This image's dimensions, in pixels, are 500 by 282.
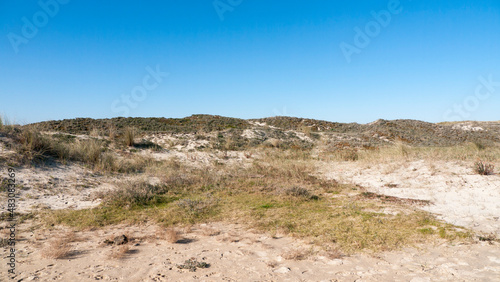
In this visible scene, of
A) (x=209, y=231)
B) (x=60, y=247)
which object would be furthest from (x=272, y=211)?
(x=60, y=247)

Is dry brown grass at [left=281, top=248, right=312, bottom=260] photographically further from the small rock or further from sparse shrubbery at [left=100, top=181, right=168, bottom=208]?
sparse shrubbery at [left=100, top=181, right=168, bottom=208]

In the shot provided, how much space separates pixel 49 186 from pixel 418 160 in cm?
1325

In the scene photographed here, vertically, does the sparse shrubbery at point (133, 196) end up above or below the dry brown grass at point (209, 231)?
above

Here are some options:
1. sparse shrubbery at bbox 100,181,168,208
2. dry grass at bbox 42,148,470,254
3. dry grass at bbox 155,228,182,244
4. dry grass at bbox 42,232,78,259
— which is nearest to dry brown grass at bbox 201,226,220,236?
dry grass at bbox 42,148,470,254

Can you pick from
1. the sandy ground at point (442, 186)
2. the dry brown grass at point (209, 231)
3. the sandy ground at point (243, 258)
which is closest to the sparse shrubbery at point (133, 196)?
the sandy ground at point (243, 258)

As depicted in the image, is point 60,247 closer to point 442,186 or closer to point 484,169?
point 442,186

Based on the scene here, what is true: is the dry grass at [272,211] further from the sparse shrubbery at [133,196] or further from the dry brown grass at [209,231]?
the dry brown grass at [209,231]

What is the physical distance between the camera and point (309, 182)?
33.4ft

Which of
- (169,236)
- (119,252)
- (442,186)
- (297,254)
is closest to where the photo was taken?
(297,254)

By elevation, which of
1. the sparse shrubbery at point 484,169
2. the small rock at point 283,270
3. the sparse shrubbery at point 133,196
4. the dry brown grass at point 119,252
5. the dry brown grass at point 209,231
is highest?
the sparse shrubbery at point 484,169

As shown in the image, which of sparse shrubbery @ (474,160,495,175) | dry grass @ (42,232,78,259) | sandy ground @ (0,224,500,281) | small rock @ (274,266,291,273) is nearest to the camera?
sandy ground @ (0,224,500,281)

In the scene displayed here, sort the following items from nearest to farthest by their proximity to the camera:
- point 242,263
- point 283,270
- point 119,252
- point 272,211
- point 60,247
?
point 283,270 → point 242,263 → point 119,252 → point 60,247 → point 272,211

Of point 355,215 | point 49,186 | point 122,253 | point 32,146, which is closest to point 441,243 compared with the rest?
point 355,215

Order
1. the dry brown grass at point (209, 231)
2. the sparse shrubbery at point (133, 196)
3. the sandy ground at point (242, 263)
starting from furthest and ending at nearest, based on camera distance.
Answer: the sparse shrubbery at point (133, 196), the dry brown grass at point (209, 231), the sandy ground at point (242, 263)
